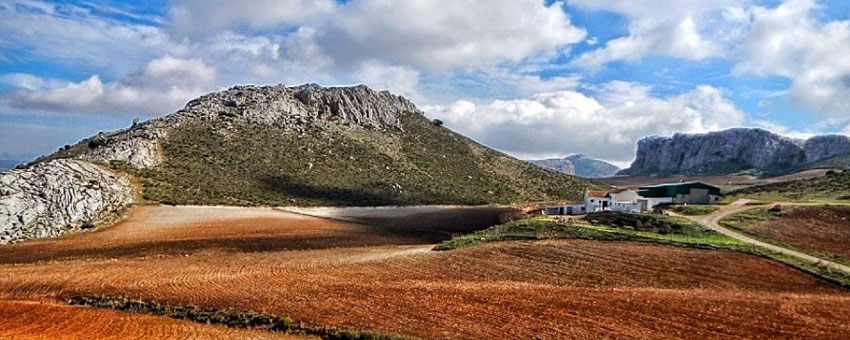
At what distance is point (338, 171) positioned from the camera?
263 ft

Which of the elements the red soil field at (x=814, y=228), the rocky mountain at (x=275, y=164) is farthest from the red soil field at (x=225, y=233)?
the red soil field at (x=814, y=228)

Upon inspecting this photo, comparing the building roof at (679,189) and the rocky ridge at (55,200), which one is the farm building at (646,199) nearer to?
the building roof at (679,189)

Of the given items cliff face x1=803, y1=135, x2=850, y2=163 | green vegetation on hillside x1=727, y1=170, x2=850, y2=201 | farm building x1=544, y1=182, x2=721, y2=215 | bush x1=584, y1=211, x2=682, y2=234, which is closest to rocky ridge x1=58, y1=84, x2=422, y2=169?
farm building x1=544, y1=182, x2=721, y2=215

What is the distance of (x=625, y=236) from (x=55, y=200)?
44.8 m

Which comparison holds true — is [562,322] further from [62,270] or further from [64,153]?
[64,153]

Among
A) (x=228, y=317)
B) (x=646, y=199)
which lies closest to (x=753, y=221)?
(x=646, y=199)

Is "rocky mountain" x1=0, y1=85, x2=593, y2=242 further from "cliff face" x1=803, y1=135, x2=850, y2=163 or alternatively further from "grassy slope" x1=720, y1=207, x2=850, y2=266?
"cliff face" x1=803, y1=135, x2=850, y2=163

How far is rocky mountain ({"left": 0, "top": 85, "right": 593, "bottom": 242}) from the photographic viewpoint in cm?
4734

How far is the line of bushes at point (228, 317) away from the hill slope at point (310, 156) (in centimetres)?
3377

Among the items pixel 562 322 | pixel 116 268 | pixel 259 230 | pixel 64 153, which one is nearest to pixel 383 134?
pixel 64 153

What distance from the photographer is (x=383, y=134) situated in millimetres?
102250

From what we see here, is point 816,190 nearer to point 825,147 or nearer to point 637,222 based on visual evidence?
point 637,222

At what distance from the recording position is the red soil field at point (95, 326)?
1756cm

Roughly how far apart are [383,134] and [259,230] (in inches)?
2256
